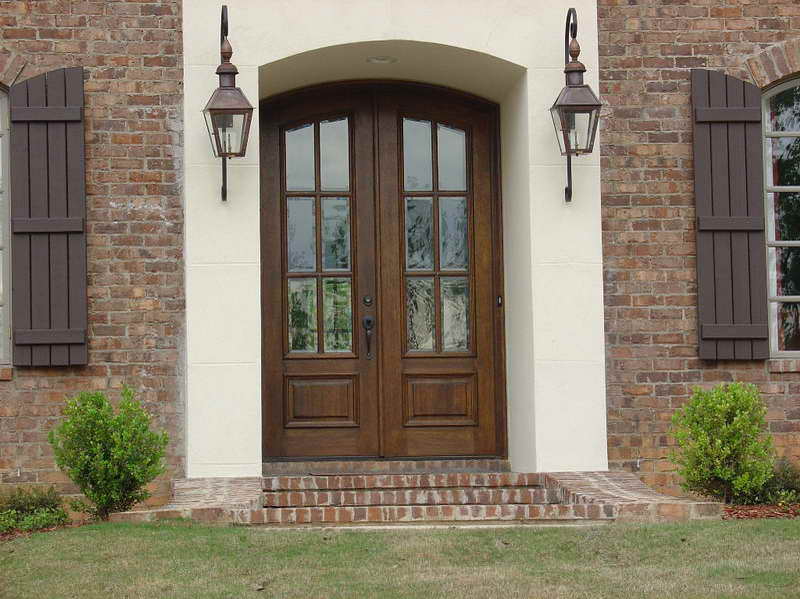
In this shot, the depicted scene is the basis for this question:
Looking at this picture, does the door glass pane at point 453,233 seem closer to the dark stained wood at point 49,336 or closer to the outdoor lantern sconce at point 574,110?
A: the outdoor lantern sconce at point 574,110

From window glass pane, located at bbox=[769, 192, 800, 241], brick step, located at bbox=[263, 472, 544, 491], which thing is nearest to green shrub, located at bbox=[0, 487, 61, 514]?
brick step, located at bbox=[263, 472, 544, 491]

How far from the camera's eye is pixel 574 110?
7.89 meters

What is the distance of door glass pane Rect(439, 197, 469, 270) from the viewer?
886 cm

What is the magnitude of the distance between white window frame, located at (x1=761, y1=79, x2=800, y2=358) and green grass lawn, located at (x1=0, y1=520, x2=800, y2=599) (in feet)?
7.29

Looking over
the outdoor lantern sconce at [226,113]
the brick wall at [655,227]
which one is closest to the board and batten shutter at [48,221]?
the outdoor lantern sconce at [226,113]

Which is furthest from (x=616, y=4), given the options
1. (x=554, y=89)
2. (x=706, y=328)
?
(x=706, y=328)

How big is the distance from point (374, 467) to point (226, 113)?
2621mm

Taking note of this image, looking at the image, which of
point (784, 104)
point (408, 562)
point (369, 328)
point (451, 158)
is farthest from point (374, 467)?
point (784, 104)

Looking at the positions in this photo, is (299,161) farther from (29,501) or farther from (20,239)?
(29,501)

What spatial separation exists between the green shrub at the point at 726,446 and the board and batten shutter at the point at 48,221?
12.5ft

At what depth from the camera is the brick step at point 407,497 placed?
299 inches

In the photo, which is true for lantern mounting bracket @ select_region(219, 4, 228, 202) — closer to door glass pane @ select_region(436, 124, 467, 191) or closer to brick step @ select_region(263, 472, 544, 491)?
door glass pane @ select_region(436, 124, 467, 191)

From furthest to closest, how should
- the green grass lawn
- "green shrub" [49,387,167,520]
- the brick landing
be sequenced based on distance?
1. "green shrub" [49,387,167,520]
2. the brick landing
3. the green grass lawn

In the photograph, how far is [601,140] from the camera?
27.4ft
